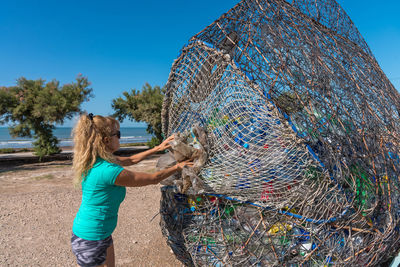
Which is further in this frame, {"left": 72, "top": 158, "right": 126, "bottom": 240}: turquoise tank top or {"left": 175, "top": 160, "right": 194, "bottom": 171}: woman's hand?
{"left": 175, "top": 160, "right": 194, "bottom": 171}: woman's hand

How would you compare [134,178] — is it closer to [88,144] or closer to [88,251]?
[88,144]

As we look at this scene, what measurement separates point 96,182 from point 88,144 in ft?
0.96

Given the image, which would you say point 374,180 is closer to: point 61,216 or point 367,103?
point 367,103

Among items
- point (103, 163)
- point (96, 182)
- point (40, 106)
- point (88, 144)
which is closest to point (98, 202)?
point (96, 182)

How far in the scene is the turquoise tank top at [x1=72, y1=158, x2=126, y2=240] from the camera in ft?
6.91

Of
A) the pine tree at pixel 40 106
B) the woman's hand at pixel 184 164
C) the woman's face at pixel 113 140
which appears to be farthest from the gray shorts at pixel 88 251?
the pine tree at pixel 40 106

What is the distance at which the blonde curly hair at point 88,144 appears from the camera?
Result: 2141mm

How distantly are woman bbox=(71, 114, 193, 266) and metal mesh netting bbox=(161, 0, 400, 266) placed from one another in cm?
62

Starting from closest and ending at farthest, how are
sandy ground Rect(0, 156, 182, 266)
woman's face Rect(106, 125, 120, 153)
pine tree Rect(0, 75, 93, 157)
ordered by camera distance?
woman's face Rect(106, 125, 120, 153) → sandy ground Rect(0, 156, 182, 266) → pine tree Rect(0, 75, 93, 157)

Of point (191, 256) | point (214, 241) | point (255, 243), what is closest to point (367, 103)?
point (255, 243)

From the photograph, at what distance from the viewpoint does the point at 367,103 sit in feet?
9.29

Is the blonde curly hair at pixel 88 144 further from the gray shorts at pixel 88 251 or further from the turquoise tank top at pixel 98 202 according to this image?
the gray shorts at pixel 88 251

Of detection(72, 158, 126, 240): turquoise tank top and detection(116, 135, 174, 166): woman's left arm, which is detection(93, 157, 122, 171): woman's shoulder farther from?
detection(116, 135, 174, 166): woman's left arm

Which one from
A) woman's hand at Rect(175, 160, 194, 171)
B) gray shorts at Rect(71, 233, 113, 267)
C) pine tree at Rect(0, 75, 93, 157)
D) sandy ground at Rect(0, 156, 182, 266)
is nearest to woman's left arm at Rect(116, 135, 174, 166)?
woman's hand at Rect(175, 160, 194, 171)
